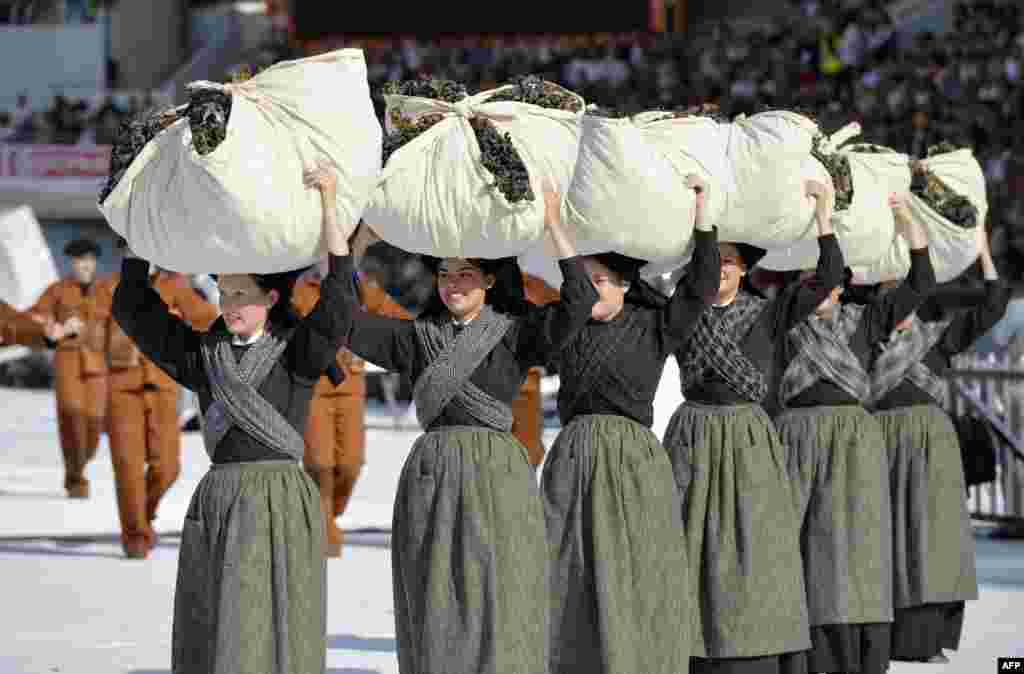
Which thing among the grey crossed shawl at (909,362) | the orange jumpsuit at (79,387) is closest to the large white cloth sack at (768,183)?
the grey crossed shawl at (909,362)

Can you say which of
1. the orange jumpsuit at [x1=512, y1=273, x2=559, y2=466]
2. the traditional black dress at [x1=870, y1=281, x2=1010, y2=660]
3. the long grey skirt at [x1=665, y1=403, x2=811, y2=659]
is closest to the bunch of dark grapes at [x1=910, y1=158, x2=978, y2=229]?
the traditional black dress at [x1=870, y1=281, x2=1010, y2=660]

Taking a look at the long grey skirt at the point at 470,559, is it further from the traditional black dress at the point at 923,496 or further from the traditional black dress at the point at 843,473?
the traditional black dress at the point at 923,496

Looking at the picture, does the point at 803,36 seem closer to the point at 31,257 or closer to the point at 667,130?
the point at 31,257

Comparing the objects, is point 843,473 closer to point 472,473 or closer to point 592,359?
point 592,359

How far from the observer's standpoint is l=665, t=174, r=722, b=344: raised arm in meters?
7.32

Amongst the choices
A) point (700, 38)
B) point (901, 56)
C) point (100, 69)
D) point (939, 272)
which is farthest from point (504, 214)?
point (100, 69)

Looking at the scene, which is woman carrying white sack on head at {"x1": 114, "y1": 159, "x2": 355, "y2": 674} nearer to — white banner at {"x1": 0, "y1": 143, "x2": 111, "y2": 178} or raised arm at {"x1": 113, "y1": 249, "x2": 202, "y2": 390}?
raised arm at {"x1": 113, "y1": 249, "x2": 202, "y2": 390}

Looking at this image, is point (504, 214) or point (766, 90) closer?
point (504, 214)

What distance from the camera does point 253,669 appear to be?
6441 millimetres

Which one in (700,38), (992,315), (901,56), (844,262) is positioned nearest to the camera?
(844,262)

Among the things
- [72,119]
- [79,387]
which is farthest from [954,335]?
[72,119]

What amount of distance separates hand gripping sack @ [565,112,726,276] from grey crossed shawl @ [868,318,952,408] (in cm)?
253

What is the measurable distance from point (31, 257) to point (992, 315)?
13.8m

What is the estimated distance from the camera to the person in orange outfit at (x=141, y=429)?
1248 centimetres
